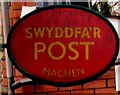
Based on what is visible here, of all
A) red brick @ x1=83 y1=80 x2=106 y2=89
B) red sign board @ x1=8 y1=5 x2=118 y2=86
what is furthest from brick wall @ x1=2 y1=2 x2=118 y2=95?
red sign board @ x1=8 y1=5 x2=118 y2=86

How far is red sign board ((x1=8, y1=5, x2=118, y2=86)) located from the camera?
110cm

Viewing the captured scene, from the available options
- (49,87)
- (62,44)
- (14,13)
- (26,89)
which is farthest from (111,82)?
(14,13)

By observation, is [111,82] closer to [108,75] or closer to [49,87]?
[108,75]

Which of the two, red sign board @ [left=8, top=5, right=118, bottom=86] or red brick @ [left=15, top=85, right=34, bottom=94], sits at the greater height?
red sign board @ [left=8, top=5, right=118, bottom=86]

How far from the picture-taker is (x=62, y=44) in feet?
3.63

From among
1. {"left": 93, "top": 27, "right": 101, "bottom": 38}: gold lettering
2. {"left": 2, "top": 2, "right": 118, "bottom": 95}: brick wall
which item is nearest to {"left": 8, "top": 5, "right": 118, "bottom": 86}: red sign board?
{"left": 93, "top": 27, "right": 101, "bottom": 38}: gold lettering

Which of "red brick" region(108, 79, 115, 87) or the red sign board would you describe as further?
"red brick" region(108, 79, 115, 87)

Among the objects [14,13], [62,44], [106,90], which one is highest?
[14,13]

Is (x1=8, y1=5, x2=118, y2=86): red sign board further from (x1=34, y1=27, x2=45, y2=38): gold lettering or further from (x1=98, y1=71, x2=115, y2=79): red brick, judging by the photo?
(x1=98, y1=71, x2=115, y2=79): red brick

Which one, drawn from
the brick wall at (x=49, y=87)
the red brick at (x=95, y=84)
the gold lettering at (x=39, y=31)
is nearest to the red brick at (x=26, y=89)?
the brick wall at (x=49, y=87)

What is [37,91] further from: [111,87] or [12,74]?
[111,87]

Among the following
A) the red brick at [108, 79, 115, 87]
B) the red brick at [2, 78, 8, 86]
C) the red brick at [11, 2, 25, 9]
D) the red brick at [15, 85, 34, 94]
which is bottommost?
the red brick at [15, 85, 34, 94]

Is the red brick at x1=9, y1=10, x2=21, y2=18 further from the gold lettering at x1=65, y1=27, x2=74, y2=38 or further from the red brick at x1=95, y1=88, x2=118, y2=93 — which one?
the red brick at x1=95, y1=88, x2=118, y2=93

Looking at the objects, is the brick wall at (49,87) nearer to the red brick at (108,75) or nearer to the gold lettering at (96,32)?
the red brick at (108,75)
